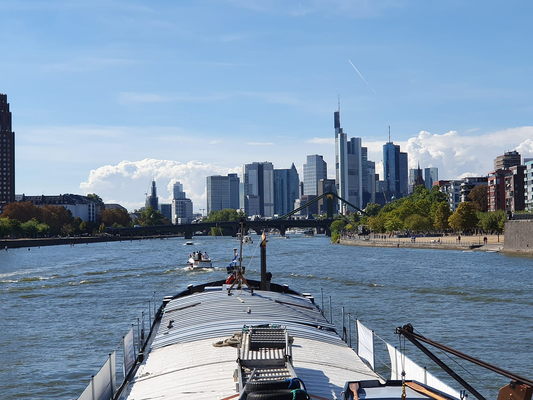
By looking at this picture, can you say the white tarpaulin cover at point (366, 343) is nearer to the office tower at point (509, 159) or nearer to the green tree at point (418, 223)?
the green tree at point (418, 223)

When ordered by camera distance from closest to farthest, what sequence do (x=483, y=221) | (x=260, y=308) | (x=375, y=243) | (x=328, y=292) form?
1. (x=260, y=308)
2. (x=328, y=292)
3. (x=483, y=221)
4. (x=375, y=243)

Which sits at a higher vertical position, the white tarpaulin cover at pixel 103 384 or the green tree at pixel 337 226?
the green tree at pixel 337 226

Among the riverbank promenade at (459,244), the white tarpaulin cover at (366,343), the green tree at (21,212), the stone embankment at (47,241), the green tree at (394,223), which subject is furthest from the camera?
the green tree at (21,212)

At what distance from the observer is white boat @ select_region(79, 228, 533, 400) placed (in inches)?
362

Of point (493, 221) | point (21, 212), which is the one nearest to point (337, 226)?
point (493, 221)

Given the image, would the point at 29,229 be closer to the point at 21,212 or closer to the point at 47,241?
the point at 47,241

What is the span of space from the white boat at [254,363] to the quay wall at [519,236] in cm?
6994

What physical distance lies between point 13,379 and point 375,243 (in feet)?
362

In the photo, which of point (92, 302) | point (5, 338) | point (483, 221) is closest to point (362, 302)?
point (92, 302)

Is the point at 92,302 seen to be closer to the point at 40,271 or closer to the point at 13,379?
the point at 13,379

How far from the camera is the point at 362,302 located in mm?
36406

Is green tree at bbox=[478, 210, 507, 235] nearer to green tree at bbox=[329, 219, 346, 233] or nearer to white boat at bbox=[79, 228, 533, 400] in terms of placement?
green tree at bbox=[329, 219, 346, 233]

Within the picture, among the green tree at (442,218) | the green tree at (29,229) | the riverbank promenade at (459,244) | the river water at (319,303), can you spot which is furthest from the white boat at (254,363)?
the green tree at (29,229)

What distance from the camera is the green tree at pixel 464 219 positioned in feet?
394
